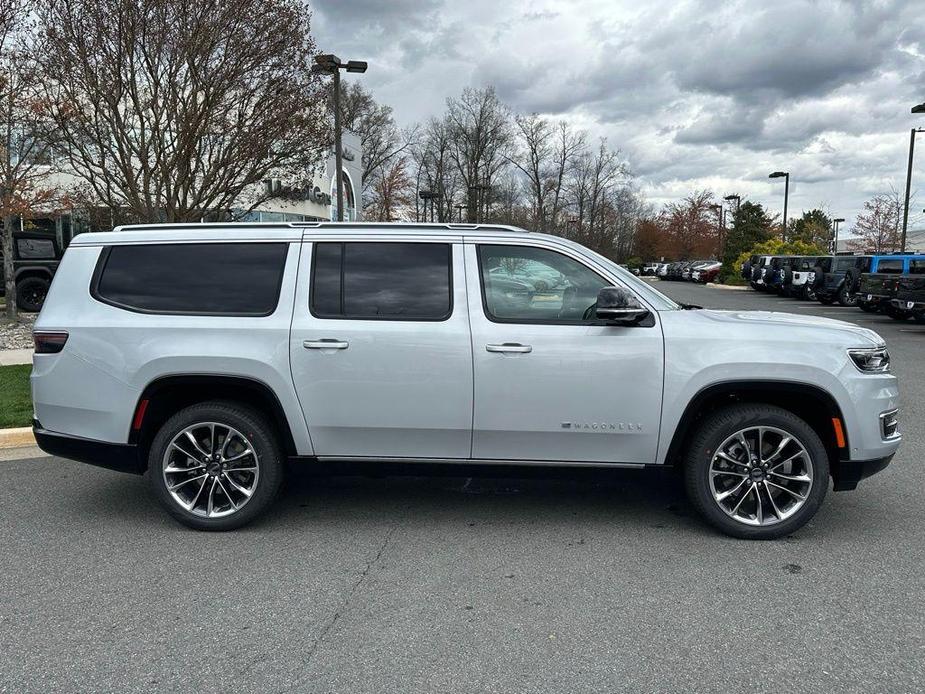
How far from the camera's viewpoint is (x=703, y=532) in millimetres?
4348

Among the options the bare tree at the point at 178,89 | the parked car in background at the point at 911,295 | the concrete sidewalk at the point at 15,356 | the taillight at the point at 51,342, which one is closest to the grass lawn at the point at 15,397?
the concrete sidewalk at the point at 15,356

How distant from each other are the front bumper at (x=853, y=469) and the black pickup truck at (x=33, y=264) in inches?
688

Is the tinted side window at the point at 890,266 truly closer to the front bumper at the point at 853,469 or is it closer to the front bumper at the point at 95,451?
the front bumper at the point at 853,469

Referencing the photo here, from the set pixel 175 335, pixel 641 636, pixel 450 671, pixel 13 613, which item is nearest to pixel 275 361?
pixel 175 335

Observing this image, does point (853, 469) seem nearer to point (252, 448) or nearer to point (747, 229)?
point (252, 448)

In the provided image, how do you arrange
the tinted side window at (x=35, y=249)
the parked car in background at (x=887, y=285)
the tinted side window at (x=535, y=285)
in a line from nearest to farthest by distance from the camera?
the tinted side window at (x=535, y=285)
the tinted side window at (x=35, y=249)
the parked car in background at (x=887, y=285)

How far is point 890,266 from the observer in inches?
771

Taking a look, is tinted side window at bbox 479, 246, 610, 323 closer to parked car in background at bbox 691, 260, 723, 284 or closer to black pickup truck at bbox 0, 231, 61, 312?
black pickup truck at bbox 0, 231, 61, 312

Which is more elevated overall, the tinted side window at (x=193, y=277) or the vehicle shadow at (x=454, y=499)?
the tinted side window at (x=193, y=277)

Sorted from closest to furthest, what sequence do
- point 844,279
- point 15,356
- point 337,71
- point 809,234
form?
point 15,356, point 337,71, point 844,279, point 809,234

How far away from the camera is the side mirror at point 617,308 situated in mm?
3955

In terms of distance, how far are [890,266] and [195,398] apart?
808 inches

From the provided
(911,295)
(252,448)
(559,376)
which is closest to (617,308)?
(559,376)

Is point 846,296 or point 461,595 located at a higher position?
point 846,296
